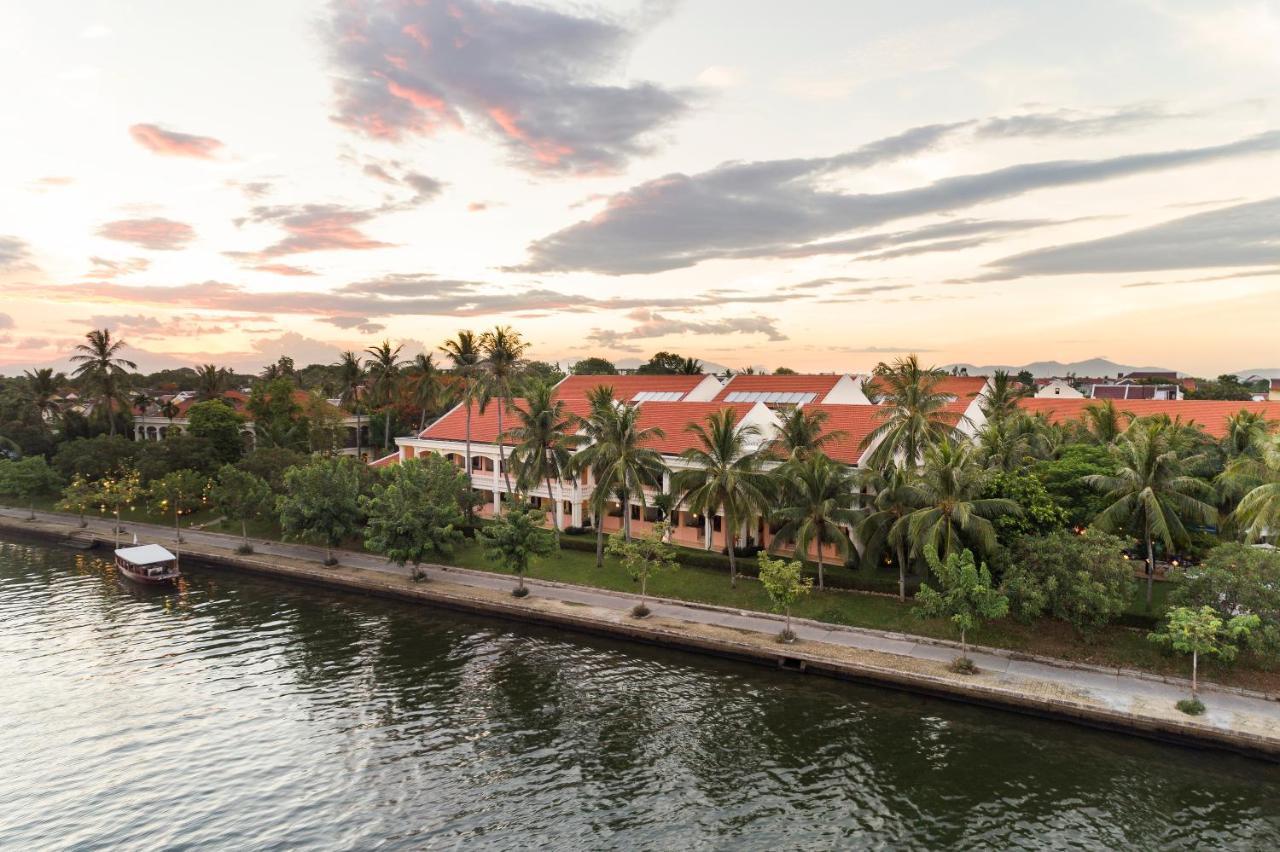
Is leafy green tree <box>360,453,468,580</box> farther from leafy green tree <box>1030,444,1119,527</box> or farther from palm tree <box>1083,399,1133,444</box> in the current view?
palm tree <box>1083,399,1133,444</box>

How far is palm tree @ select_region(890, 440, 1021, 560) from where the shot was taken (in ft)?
131

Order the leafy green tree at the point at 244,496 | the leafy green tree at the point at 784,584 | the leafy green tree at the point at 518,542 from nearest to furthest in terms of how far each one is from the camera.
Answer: the leafy green tree at the point at 784,584 → the leafy green tree at the point at 518,542 → the leafy green tree at the point at 244,496

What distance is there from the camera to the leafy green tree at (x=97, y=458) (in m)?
80.4

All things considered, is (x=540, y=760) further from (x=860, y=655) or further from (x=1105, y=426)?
(x=1105, y=426)

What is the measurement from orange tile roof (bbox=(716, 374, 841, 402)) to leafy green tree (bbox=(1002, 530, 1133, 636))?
39.7 metres

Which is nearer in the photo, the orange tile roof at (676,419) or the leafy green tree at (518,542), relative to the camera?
the leafy green tree at (518,542)

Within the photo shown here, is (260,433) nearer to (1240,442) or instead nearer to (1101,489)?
(1101,489)

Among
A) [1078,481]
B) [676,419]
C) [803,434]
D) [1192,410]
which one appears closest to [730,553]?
[803,434]

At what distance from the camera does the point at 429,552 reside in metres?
54.1

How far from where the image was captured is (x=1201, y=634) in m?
32.0

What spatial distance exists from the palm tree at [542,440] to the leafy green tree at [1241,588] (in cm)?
3951

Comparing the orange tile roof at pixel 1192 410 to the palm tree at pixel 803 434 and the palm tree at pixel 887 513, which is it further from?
the palm tree at pixel 887 513

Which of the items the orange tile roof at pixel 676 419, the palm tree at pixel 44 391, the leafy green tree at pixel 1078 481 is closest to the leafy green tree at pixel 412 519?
the orange tile roof at pixel 676 419

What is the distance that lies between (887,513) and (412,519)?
1320 inches
